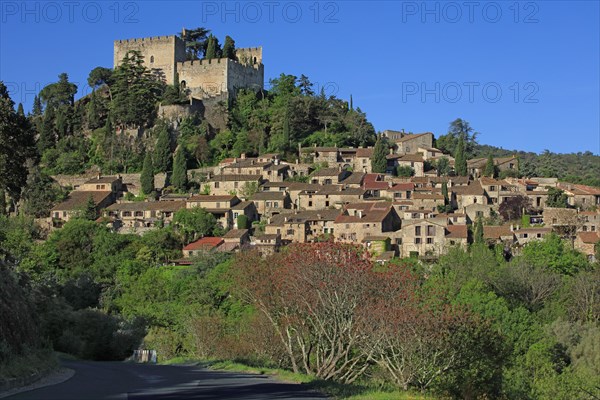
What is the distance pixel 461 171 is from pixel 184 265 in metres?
31.2

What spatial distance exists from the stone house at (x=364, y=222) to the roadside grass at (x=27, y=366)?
44504 mm

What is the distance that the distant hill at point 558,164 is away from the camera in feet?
306

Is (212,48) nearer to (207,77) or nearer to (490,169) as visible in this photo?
(207,77)

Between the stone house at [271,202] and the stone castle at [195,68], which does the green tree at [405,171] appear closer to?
the stone house at [271,202]

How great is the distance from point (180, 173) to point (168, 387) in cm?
6208

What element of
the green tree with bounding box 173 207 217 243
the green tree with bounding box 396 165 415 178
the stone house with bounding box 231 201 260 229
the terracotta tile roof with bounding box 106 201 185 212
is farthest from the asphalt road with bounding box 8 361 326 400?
the green tree with bounding box 396 165 415 178

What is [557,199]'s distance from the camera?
75188 mm

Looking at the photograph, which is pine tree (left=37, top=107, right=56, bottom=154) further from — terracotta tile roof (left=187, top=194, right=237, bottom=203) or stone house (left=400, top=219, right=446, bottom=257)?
stone house (left=400, top=219, right=446, bottom=257)

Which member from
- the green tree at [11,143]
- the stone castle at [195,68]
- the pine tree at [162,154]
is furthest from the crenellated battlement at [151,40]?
the green tree at [11,143]

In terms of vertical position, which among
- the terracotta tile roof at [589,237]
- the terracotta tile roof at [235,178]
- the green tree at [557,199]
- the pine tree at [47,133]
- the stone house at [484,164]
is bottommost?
the terracotta tile roof at [589,237]

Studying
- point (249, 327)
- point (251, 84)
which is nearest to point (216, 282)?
point (249, 327)

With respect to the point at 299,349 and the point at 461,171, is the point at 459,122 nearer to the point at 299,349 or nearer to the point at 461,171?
the point at 461,171

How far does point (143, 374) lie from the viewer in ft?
76.2

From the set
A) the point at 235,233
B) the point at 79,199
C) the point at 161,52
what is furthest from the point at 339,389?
the point at 161,52
